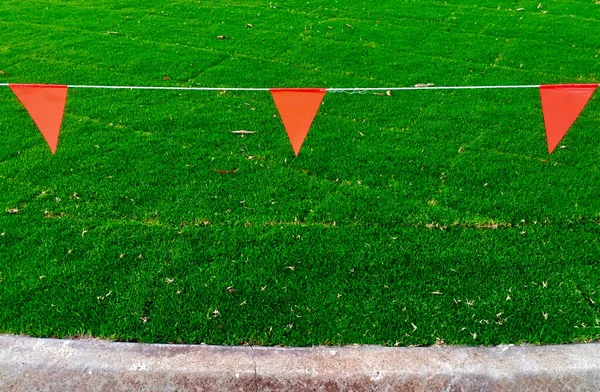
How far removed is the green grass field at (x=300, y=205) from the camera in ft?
9.49

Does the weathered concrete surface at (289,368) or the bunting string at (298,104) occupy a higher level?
the bunting string at (298,104)

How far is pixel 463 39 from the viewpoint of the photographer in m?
7.82

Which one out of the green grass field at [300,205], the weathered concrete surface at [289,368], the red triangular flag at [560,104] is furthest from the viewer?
the red triangular flag at [560,104]

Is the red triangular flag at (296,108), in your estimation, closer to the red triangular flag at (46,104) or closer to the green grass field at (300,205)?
the green grass field at (300,205)

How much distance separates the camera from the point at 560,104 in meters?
3.62

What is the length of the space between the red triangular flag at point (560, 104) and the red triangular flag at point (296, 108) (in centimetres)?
158

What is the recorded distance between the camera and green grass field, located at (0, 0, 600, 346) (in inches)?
114

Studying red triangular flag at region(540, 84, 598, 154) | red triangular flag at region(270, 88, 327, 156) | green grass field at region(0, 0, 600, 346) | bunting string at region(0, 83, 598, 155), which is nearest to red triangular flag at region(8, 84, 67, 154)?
bunting string at region(0, 83, 598, 155)

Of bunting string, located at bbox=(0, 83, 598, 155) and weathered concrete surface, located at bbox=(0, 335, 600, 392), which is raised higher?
bunting string, located at bbox=(0, 83, 598, 155)

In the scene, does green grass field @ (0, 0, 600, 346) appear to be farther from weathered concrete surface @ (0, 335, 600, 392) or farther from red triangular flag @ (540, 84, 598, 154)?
red triangular flag @ (540, 84, 598, 154)

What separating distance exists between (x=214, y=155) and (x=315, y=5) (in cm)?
645

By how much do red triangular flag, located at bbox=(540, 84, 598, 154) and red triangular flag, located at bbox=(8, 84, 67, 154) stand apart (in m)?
3.38

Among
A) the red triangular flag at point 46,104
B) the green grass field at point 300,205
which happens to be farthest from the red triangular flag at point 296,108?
the red triangular flag at point 46,104

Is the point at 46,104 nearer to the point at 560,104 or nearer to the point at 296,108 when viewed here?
the point at 296,108
